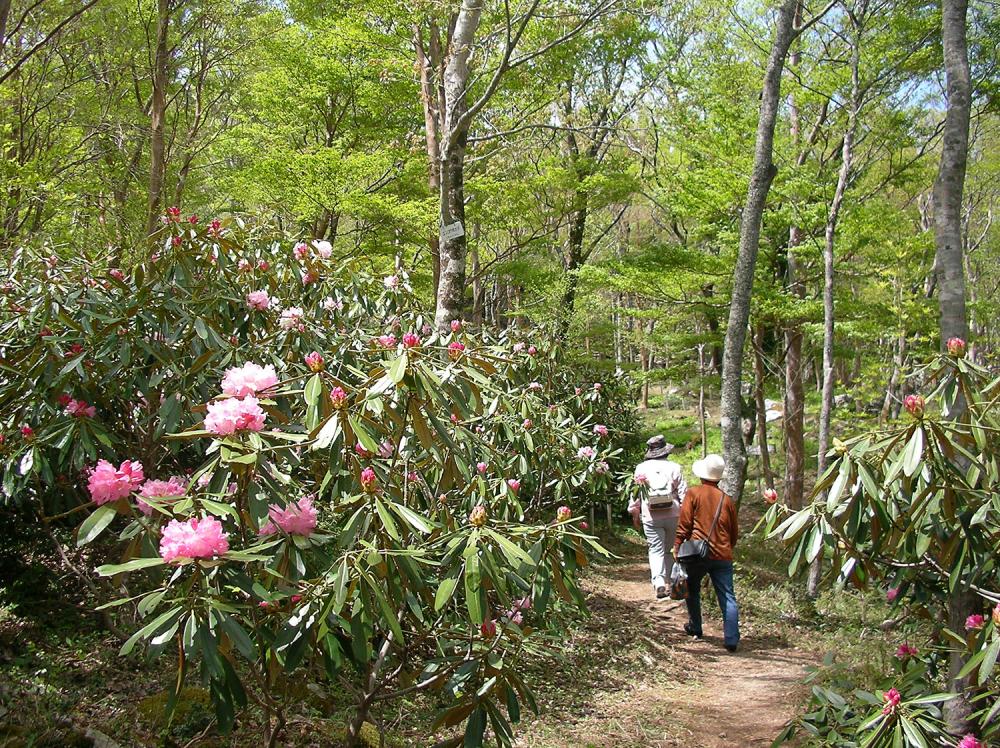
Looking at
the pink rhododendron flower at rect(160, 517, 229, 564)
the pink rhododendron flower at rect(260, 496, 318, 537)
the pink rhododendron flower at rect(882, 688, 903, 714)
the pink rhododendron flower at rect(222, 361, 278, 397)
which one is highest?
the pink rhododendron flower at rect(222, 361, 278, 397)

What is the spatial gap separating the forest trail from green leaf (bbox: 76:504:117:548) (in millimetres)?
2774

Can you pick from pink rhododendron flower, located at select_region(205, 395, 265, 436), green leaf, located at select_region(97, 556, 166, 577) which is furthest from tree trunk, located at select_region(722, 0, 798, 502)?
green leaf, located at select_region(97, 556, 166, 577)

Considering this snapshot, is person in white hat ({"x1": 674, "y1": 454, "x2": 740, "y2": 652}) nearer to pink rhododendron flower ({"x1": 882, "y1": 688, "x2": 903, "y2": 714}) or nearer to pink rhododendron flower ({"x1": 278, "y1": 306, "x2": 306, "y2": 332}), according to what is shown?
pink rhododendron flower ({"x1": 882, "y1": 688, "x2": 903, "y2": 714})

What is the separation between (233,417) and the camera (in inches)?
80.9

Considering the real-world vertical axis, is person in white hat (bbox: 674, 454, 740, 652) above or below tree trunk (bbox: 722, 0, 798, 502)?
below

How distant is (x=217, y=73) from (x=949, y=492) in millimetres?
14585

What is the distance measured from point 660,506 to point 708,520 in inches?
51.7

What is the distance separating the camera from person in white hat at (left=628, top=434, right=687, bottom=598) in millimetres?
6805

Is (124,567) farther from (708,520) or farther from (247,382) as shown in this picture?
(708,520)

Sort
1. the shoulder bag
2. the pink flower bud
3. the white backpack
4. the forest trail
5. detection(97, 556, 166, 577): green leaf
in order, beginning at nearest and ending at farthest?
1. detection(97, 556, 166, 577): green leaf
2. the pink flower bud
3. the forest trail
4. the shoulder bag
5. the white backpack

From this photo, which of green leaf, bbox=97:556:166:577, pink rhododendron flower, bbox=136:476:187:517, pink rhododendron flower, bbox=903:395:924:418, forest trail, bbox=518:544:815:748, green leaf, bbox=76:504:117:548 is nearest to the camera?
green leaf, bbox=97:556:166:577

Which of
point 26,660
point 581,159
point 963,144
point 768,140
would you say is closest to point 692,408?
point 581,159

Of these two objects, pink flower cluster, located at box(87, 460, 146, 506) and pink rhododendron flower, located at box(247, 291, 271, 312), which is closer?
pink flower cluster, located at box(87, 460, 146, 506)

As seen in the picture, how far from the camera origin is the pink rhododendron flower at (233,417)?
2051 millimetres
